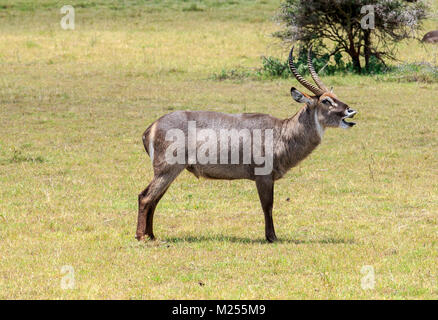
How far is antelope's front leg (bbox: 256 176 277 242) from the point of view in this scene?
7.60 m

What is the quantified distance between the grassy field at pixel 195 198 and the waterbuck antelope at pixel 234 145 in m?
0.52

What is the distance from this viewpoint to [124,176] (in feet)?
35.3

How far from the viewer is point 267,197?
7.60m

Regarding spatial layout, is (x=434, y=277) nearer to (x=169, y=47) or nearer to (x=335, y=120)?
(x=335, y=120)

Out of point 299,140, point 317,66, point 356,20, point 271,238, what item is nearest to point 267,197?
point 271,238

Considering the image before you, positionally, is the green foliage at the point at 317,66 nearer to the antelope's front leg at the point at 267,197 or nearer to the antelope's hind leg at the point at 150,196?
the antelope's front leg at the point at 267,197

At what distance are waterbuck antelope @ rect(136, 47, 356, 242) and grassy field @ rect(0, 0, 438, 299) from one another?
525 millimetres

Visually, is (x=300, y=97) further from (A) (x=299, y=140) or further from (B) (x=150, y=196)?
(B) (x=150, y=196)

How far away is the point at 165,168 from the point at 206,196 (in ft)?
7.34

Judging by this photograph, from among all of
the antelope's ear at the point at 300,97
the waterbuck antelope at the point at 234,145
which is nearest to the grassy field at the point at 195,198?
the waterbuck antelope at the point at 234,145

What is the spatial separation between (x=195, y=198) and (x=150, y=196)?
208cm

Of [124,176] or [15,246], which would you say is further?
[124,176]
